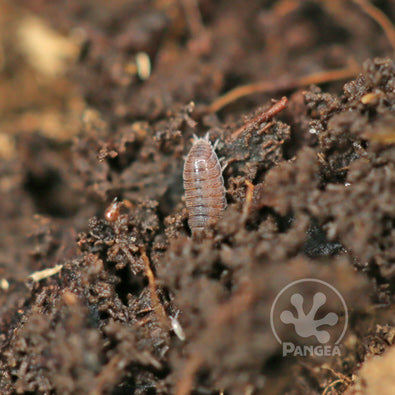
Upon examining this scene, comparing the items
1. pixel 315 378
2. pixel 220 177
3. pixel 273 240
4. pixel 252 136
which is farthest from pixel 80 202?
pixel 315 378

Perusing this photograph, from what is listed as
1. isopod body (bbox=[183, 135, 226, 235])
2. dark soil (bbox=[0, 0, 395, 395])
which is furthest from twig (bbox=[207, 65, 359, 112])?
isopod body (bbox=[183, 135, 226, 235])

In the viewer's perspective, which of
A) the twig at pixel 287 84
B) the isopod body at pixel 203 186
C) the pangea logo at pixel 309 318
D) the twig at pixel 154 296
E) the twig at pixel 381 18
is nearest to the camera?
the pangea logo at pixel 309 318

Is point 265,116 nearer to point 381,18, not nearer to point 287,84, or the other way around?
point 287,84

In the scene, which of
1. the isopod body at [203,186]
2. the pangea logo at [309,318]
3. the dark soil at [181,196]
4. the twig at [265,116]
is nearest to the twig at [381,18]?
the dark soil at [181,196]

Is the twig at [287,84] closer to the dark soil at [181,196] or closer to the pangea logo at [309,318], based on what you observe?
the dark soil at [181,196]

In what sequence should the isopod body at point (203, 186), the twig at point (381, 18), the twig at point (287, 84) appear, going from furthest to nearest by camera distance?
the twig at point (381, 18), the twig at point (287, 84), the isopod body at point (203, 186)

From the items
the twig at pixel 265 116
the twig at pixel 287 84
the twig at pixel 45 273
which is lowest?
the twig at pixel 45 273
